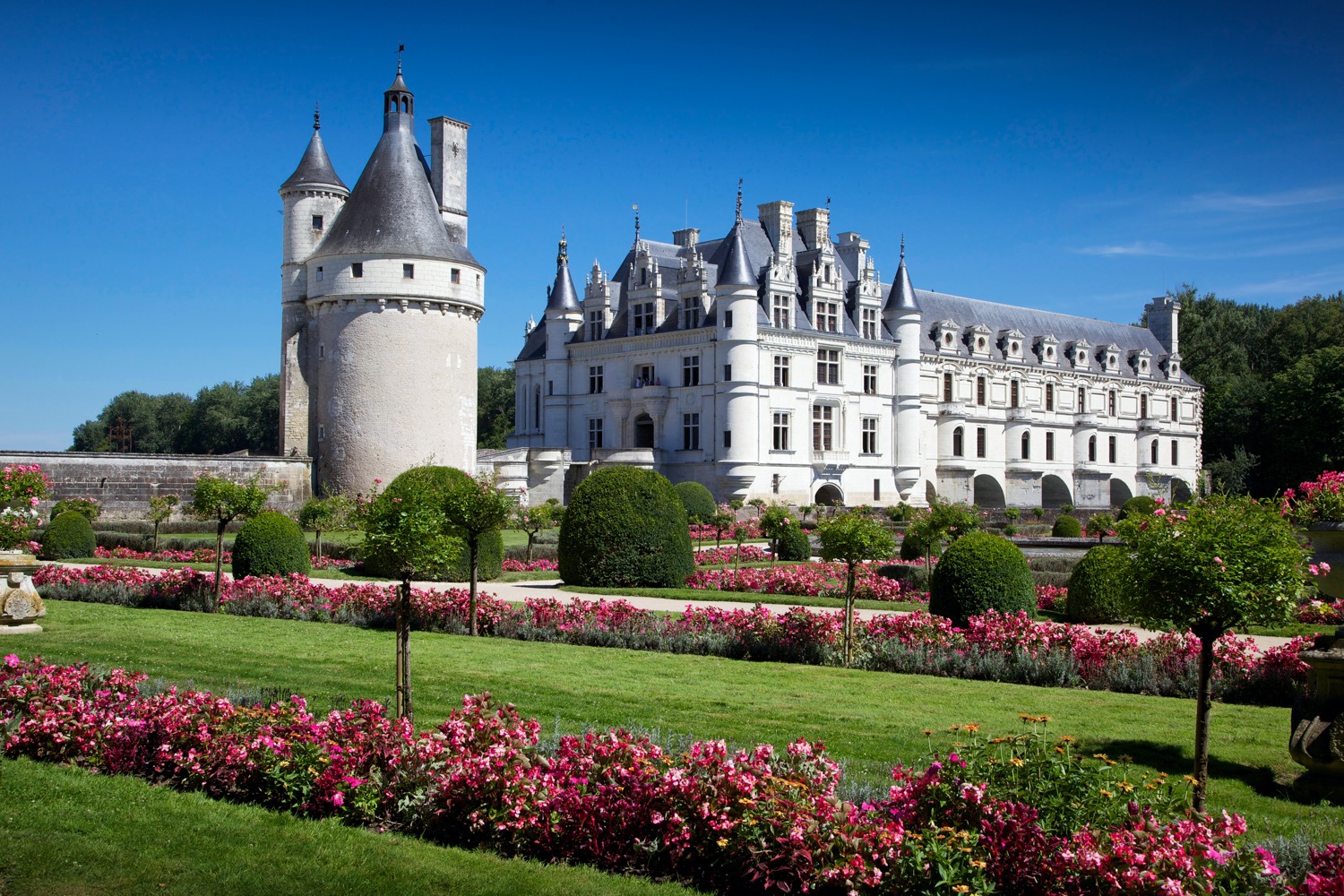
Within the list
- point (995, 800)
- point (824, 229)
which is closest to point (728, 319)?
point (824, 229)

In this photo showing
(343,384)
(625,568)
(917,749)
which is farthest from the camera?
(343,384)

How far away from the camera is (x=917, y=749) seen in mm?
7980

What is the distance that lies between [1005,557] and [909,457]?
Answer: 34.8 m

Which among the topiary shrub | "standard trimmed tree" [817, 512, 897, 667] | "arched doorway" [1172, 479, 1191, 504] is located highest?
"arched doorway" [1172, 479, 1191, 504]

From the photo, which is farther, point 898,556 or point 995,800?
point 898,556

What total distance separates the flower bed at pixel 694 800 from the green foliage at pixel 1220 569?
113cm

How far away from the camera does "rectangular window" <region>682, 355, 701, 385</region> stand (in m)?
43.9

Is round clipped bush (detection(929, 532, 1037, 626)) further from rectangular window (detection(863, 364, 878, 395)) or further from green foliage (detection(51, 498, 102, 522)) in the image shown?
rectangular window (detection(863, 364, 878, 395))

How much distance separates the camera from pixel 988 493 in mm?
54375

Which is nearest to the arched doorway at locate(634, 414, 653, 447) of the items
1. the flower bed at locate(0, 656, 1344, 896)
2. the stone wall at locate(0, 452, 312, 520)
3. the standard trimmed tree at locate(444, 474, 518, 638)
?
the stone wall at locate(0, 452, 312, 520)

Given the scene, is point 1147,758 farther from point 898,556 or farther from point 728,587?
point 898,556

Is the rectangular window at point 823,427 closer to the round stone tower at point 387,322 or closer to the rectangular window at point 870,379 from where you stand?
the rectangular window at point 870,379

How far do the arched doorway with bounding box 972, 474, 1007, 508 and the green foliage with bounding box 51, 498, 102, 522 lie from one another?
38367mm

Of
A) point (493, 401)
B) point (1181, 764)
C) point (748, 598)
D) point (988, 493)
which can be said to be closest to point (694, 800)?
point (1181, 764)
